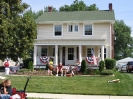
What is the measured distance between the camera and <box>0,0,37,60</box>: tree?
18484 mm

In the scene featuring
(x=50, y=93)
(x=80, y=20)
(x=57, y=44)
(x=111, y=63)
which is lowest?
(x=50, y=93)

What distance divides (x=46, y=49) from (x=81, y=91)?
67.1ft

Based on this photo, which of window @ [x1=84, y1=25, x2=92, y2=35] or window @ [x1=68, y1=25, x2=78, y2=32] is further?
window @ [x1=68, y1=25, x2=78, y2=32]

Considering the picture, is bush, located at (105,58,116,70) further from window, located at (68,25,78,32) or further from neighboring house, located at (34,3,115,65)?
window, located at (68,25,78,32)

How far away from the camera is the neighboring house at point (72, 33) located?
1277 inches

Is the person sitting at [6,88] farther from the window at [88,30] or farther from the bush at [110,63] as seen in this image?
the window at [88,30]

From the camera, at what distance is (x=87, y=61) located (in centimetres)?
2866

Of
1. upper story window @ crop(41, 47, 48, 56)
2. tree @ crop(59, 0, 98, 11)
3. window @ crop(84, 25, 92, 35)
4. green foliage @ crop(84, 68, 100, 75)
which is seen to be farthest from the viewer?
tree @ crop(59, 0, 98, 11)

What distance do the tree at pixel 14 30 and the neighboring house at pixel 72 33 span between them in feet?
29.7

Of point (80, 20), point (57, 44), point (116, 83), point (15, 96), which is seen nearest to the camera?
point (15, 96)

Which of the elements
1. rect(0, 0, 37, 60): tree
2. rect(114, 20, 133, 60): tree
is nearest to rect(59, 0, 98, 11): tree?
rect(114, 20, 133, 60): tree

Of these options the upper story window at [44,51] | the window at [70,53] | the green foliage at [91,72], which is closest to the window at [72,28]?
the window at [70,53]

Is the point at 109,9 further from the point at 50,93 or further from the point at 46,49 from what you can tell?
the point at 50,93

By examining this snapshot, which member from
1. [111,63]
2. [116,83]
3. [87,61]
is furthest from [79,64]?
[116,83]
